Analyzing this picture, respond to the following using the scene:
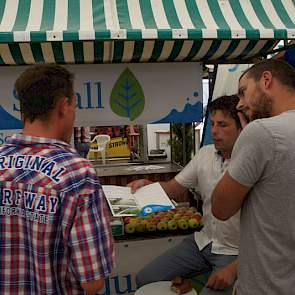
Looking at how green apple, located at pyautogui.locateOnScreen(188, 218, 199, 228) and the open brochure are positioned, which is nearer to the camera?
the open brochure

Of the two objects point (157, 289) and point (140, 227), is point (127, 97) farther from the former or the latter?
point (157, 289)

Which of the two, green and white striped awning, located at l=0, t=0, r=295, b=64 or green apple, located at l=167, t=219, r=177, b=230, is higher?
green and white striped awning, located at l=0, t=0, r=295, b=64

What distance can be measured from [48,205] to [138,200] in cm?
119

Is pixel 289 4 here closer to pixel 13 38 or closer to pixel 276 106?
pixel 276 106

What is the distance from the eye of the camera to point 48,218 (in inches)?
52.2

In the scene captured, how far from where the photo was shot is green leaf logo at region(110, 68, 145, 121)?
3445mm

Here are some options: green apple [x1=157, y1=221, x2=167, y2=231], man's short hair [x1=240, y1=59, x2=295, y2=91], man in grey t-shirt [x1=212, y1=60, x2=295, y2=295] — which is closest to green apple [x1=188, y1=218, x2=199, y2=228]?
green apple [x1=157, y1=221, x2=167, y2=231]

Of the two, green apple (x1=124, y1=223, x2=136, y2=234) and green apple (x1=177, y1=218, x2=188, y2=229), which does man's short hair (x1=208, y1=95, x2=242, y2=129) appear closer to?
green apple (x1=177, y1=218, x2=188, y2=229)

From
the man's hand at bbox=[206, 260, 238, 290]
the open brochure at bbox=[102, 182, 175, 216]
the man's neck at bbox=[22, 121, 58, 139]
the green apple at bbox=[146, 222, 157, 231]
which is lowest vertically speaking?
the man's hand at bbox=[206, 260, 238, 290]

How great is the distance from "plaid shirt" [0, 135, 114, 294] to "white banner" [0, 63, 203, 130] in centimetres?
207

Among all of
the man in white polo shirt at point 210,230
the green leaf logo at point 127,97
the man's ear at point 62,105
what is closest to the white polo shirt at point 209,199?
the man in white polo shirt at point 210,230

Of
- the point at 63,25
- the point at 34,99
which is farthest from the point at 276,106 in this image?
the point at 63,25

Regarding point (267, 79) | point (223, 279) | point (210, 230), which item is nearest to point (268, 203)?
point (267, 79)

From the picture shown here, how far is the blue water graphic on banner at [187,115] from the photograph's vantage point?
3559 millimetres
